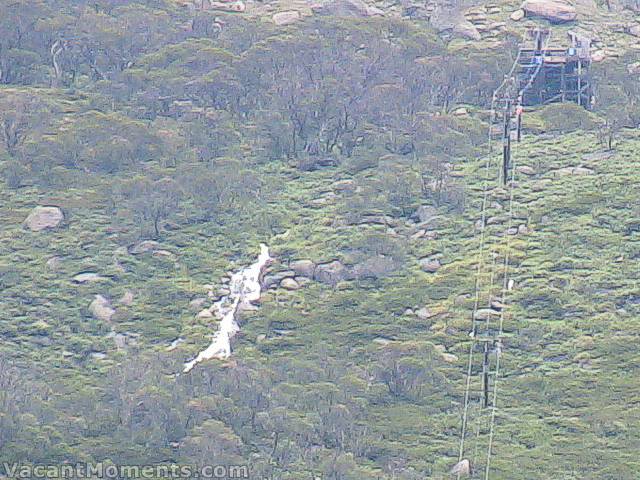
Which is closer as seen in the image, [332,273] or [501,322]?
[501,322]

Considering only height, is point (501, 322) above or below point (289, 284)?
above

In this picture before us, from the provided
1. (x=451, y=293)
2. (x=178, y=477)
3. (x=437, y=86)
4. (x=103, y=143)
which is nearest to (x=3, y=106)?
(x=103, y=143)

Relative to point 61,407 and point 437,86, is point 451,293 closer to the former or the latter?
point 61,407

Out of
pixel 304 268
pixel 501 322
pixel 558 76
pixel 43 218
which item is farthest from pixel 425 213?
Result: pixel 558 76

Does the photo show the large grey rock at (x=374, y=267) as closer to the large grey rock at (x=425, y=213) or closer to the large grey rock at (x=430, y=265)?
the large grey rock at (x=430, y=265)

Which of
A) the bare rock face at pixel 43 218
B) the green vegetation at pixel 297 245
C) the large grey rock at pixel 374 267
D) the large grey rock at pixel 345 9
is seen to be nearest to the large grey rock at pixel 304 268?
the green vegetation at pixel 297 245

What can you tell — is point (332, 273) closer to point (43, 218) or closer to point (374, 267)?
point (374, 267)

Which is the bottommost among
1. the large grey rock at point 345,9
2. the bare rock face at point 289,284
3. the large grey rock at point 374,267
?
the large grey rock at point 345,9
